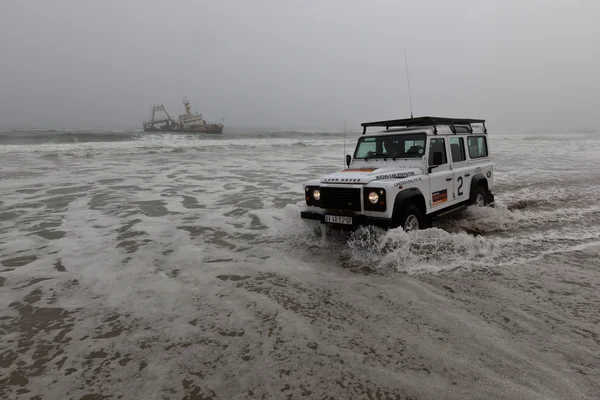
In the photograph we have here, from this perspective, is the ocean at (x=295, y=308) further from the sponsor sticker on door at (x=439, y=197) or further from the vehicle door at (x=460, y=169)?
the sponsor sticker on door at (x=439, y=197)

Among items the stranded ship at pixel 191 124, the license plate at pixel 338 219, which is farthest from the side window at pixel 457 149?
the stranded ship at pixel 191 124

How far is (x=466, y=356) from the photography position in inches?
120

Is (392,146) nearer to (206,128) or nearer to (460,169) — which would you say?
(460,169)

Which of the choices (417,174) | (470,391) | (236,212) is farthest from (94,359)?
(236,212)

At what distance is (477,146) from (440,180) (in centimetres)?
223

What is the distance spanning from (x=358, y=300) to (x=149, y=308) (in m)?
2.36

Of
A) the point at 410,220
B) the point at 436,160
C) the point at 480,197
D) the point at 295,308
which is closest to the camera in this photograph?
the point at 295,308

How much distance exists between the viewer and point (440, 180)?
6.50m

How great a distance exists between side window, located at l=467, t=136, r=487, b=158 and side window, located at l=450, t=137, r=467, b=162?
361 millimetres

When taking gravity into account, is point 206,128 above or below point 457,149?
above

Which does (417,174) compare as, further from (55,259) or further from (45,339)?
(55,259)

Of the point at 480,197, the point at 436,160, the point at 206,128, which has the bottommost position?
the point at 480,197

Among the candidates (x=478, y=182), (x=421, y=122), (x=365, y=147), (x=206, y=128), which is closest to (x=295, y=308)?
(x=365, y=147)

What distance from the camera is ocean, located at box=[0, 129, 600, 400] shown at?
2.82 metres
